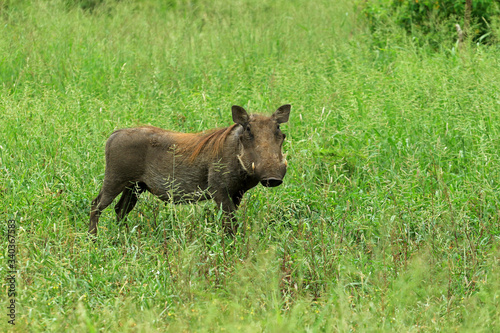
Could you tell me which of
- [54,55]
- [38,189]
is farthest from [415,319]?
[54,55]

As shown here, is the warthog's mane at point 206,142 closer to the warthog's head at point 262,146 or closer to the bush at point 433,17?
the warthog's head at point 262,146

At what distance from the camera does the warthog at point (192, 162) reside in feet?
14.2

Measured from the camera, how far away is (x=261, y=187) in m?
5.00

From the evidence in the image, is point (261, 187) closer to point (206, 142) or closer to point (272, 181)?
point (206, 142)

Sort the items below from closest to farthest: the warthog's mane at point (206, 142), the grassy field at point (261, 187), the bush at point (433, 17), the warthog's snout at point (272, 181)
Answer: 1. the grassy field at point (261, 187)
2. the warthog's snout at point (272, 181)
3. the warthog's mane at point (206, 142)
4. the bush at point (433, 17)

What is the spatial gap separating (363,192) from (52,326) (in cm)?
277

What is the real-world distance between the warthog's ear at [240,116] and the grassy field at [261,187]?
65cm

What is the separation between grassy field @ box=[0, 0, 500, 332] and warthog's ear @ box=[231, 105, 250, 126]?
2.14 ft

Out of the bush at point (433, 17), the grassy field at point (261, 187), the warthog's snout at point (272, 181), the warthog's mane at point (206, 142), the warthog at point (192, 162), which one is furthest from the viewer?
the bush at point (433, 17)

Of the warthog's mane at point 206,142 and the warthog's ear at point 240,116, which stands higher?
the warthog's ear at point 240,116

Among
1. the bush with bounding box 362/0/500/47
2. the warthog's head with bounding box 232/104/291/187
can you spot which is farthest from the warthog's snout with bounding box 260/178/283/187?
the bush with bounding box 362/0/500/47

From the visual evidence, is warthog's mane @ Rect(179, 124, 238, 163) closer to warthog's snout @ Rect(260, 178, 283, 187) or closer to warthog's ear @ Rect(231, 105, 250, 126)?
warthog's ear @ Rect(231, 105, 250, 126)

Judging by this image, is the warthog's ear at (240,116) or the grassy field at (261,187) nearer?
the grassy field at (261,187)

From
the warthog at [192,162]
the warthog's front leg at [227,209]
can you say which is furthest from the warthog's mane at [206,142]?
the warthog's front leg at [227,209]
